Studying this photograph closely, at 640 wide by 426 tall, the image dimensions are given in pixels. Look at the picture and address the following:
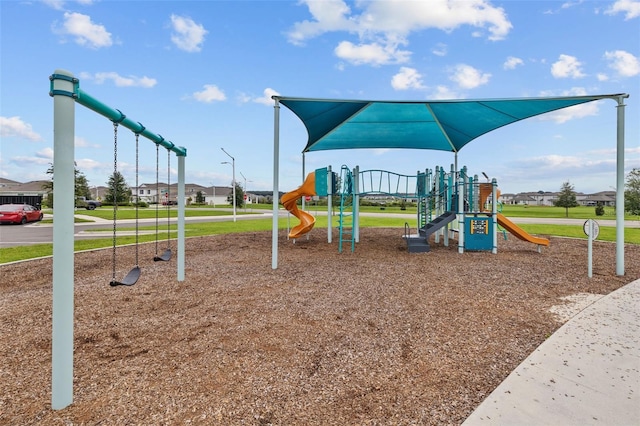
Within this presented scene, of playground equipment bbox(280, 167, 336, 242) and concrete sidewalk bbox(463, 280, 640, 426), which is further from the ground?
playground equipment bbox(280, 167, 336, 242)

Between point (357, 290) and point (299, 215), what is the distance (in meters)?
6.86

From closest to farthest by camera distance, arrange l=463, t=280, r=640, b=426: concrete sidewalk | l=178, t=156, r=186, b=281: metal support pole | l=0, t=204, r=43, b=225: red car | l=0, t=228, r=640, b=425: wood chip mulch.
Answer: l=463, t=280, r=640, b=426: concrete sidewalk → l=0, t=228, r=640, b=425: wood chip mulch → l=178, t=156, r=186, b=281: metal support pole → l=0, t=204, r=43, b=225: red car

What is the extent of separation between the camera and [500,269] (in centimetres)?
699

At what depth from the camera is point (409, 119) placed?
9.62 m

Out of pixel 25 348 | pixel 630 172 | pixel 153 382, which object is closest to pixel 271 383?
pixel 153 382

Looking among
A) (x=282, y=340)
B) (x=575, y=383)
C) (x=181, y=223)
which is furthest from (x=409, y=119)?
(x=575, y=383)

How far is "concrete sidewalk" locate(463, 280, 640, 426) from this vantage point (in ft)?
7.15

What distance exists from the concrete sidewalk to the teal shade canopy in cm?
527

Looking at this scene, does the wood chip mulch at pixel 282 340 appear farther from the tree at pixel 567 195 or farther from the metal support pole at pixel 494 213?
the tree at pixel 567 195

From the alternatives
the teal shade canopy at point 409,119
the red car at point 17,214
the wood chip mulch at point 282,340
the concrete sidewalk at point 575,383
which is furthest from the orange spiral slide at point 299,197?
the red car at point 17,214

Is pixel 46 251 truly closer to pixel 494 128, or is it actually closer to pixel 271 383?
pixel 271 383

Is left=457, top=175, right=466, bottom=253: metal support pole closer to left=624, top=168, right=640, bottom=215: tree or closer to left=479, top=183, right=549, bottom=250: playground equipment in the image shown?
left=479, top=183, right=549, bottom=250: playground equipment

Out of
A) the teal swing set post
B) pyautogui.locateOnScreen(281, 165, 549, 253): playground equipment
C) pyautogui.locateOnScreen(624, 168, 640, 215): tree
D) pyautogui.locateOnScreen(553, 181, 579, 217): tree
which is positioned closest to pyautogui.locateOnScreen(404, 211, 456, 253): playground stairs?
pyautogui.locateOnScreen(281, 165, 549, 253): playground equipment

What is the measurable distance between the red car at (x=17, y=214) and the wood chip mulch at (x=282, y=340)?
719 inches
